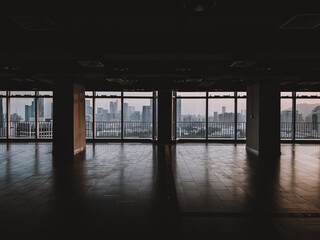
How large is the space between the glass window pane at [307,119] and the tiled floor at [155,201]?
747cm

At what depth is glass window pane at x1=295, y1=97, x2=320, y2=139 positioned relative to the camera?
12383mm

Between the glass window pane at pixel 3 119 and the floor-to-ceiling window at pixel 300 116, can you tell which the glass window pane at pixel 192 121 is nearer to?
the floor-to-ceiling window at pixel 300 116

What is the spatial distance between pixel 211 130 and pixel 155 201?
9710 mm

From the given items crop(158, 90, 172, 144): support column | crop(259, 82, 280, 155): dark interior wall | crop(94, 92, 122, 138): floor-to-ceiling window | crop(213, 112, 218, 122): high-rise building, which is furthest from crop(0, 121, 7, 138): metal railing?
crop(259, 82, 280, 155): dark interior wall

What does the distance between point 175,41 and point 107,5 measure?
1.52 metres

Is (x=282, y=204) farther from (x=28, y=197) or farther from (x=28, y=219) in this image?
(x=28, y=197)

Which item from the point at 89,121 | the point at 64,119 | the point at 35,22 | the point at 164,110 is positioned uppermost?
the point at 35,22

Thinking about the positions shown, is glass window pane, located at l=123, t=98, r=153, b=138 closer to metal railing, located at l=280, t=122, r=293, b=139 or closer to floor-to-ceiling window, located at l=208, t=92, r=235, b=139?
floor-to-ceiling window, located at l=208, t=92, r=235, b=139

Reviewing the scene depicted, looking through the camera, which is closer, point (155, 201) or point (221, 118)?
point (155, 201)

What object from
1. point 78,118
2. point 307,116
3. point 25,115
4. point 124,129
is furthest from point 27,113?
point 307,116

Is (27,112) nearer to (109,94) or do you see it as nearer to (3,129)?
→ (3,129)

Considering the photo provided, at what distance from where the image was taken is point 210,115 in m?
12.7

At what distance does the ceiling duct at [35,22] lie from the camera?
2.94 metres

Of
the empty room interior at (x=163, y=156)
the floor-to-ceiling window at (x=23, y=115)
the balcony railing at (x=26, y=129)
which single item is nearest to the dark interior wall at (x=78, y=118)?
the empty room interior at (x=163, y=156)
